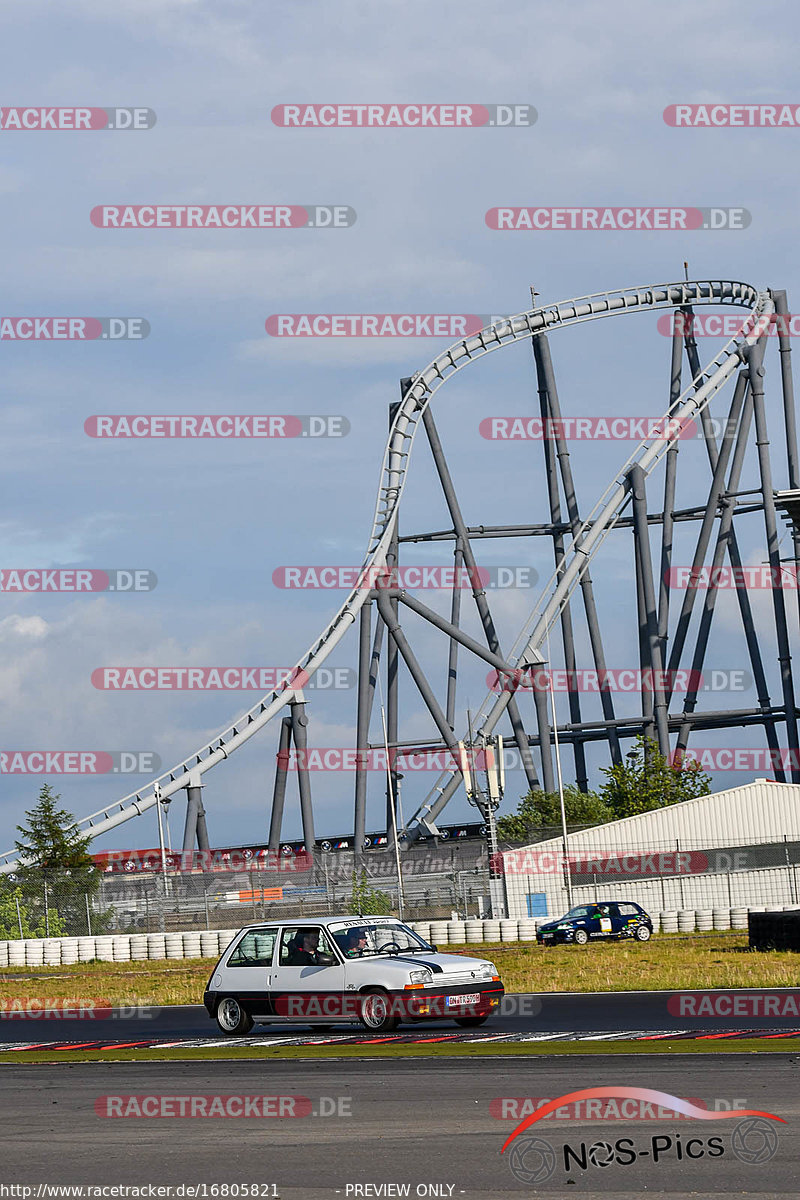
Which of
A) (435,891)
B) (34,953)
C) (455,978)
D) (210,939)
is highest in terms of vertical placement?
(435,891)

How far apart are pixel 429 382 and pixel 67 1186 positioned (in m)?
46.8

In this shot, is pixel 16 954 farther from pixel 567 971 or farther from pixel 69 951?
pixel 567 971

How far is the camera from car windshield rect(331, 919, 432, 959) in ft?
56.9

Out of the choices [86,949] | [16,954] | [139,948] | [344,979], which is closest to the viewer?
[344,979]

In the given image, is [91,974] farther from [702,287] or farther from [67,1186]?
[702,287]

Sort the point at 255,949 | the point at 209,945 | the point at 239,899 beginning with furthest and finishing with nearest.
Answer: the point at 239,899, the point at 209,945, the point at 255,949

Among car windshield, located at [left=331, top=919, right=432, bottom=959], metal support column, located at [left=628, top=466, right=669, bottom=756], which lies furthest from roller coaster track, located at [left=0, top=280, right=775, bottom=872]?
car windshield, located at [left=331, top=919, right=432, bottom=959]

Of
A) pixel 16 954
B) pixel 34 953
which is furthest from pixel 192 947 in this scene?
pixel 16 954

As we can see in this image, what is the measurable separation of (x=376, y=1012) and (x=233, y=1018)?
1877 millimetres

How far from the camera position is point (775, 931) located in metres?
28.4

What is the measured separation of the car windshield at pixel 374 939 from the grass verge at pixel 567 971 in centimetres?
555

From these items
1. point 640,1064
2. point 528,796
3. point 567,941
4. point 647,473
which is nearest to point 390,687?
point 528,796

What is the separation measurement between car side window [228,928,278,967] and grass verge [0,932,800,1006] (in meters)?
6.81

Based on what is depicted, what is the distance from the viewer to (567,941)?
1374 inches
